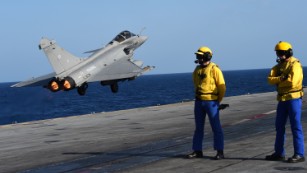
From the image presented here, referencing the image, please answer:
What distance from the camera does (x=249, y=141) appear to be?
14555 mm

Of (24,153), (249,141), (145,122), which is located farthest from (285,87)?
(145,122)

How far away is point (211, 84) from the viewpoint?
38.4 feet

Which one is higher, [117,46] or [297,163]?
[117,46]

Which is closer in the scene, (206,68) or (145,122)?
(206,68)

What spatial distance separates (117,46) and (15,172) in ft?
77.0

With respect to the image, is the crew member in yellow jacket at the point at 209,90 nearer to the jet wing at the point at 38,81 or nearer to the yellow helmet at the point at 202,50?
the yellow helmet at the point at 202,50

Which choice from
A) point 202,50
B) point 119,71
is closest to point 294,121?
point 202,50

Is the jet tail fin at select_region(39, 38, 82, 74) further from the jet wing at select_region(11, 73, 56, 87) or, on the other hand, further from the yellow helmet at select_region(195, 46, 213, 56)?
the yellow helmet at select_region(195, 46, 213, 56)

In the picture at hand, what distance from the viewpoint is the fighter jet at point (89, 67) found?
30.4 metres

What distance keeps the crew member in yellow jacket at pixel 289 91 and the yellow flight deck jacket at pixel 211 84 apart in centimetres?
115

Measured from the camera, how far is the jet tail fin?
3094cm

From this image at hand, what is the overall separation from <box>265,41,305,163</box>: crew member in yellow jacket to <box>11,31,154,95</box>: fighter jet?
760 inches

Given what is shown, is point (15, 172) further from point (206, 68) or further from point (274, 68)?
point (274, 68)

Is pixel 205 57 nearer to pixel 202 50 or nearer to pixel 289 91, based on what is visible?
pixel 202 50
